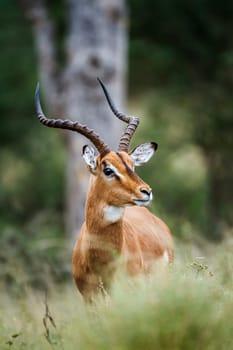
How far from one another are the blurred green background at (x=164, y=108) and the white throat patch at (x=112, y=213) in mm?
10189

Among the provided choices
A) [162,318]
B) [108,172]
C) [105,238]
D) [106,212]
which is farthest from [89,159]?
[162,318]

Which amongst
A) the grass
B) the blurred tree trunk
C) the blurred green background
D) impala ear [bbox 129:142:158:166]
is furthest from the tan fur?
the blurred green background

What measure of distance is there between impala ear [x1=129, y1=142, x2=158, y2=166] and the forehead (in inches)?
10.3

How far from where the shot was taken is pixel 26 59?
2108 cm

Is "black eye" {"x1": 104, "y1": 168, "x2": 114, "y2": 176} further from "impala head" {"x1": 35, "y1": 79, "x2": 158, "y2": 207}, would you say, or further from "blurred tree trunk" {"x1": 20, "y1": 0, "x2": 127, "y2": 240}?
"blurred tree trunk" {"x1": 20, "y1": 0, "x2": 127, "y2": 240}

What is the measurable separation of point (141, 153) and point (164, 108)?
1271cm

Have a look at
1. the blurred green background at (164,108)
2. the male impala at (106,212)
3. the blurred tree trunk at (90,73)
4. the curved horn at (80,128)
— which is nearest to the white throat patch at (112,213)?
the male impala at (106,212)

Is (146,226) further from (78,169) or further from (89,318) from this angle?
(78,169)

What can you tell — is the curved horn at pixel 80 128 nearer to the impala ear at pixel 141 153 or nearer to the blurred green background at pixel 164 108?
the impala ear at pixel 141 153

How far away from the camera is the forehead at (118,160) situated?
7672 millimetres

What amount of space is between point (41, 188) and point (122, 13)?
656 centimetres

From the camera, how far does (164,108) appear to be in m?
20.8

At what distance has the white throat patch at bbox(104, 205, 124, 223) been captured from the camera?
25.4 feet

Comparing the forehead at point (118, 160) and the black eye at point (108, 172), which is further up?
the forehead at point (118, 160)
